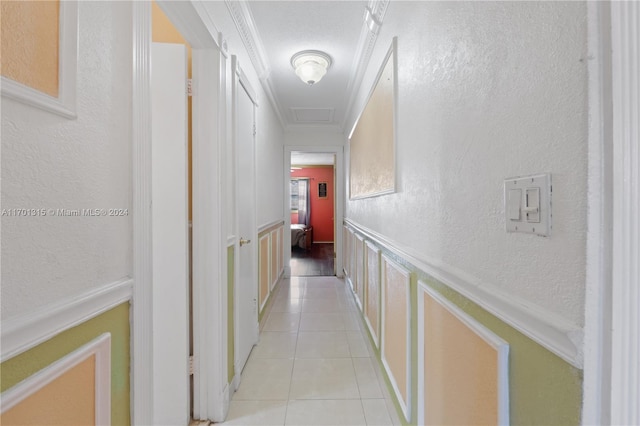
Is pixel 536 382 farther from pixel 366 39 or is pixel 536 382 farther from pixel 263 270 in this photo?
pixel 263 270

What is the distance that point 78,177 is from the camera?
67 cm

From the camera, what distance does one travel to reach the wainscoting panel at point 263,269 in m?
2.78

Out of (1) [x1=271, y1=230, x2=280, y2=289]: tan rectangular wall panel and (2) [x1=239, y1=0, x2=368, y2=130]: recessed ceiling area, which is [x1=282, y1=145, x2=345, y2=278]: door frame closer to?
(1) [x1=271, y1=230, x2=280, y2=289]: tan rectangular wall panel

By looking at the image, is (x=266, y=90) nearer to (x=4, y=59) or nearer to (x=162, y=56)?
(x=162, y=56)

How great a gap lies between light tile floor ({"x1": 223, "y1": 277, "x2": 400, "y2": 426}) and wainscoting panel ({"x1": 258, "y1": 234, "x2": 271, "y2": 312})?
0.23m

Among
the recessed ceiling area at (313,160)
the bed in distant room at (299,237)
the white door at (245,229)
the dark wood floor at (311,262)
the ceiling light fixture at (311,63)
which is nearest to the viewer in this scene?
the white door at (245,229)

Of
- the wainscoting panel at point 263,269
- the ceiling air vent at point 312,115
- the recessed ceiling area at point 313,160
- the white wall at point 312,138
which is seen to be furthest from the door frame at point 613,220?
the recessed ceiling area at point 313,160

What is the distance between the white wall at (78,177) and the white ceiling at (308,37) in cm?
135

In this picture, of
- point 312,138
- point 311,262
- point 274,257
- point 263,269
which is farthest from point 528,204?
point 311,262

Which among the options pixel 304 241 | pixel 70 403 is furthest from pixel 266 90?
pixel 304 241

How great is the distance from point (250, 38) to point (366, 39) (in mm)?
919

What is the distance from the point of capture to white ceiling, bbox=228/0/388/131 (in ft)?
6.30

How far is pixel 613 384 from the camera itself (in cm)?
41

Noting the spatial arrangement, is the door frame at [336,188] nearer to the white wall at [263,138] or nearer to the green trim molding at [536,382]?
the white wall at [263,138]
